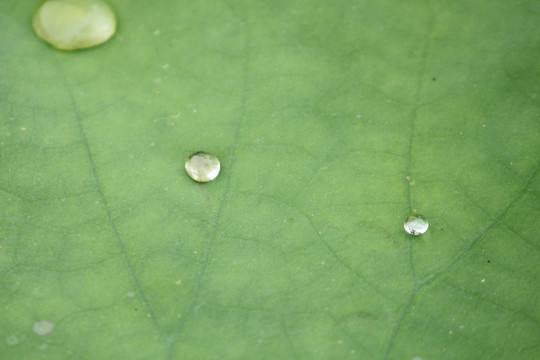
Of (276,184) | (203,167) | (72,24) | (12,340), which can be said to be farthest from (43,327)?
(72,24)

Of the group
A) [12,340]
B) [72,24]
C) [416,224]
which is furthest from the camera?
[72,24]

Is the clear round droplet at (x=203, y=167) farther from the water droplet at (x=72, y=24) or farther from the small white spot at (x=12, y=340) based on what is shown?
the small white spot at (x=12, y=340)

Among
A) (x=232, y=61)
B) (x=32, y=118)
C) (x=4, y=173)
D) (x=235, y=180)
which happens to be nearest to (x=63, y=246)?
(x=4, y=173)

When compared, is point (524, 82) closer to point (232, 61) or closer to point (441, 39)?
point (441, 39)

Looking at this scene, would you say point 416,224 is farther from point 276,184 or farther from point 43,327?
point 43,327

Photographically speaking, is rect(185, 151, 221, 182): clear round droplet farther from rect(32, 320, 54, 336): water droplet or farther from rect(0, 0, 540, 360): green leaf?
rect(32, 320, 54, 336): water droplet

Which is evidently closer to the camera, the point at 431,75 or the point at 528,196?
the point at 528,196
